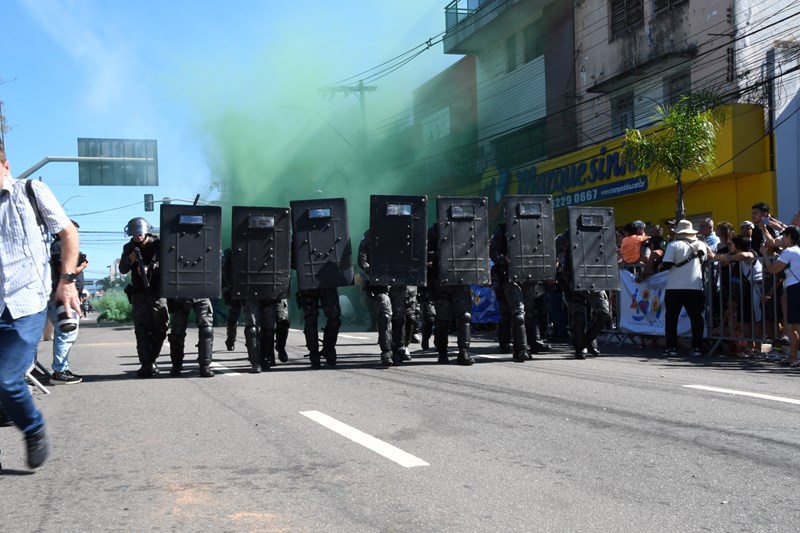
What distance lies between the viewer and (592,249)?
11.2 meters

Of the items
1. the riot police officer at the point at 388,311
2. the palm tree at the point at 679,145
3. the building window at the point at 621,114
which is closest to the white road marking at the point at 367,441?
the riot police officer at the point at 388,311

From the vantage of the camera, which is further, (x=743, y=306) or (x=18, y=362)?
(x=743, y=306)

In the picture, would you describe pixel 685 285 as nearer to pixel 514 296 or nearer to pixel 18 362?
pixel 514 296

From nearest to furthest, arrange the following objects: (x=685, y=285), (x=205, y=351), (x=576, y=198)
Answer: (x=205, y=351) → (x=685, y=285) → (x=576, y=198)

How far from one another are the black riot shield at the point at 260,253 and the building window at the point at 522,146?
766 inches

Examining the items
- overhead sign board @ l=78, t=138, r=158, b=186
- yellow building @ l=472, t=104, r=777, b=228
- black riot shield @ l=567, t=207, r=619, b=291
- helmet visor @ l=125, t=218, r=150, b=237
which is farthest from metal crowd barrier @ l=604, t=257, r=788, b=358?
overhead sign board @ l=78, t=138, r=158, b=186

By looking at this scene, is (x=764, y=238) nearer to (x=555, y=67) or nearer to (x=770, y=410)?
(x=770, y=410)

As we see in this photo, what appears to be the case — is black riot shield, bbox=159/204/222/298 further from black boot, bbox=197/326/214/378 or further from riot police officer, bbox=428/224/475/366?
riot police officer, bbox=428/224/475/366

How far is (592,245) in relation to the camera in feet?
36.8

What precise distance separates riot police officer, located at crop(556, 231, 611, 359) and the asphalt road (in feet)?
7.45

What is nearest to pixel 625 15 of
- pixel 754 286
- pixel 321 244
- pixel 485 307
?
pixel 485 307

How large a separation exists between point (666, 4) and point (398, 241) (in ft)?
50.0

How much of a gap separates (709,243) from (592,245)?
2114 millimetres

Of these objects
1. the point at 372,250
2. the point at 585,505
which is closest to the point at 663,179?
Answer: the point at 372,250
